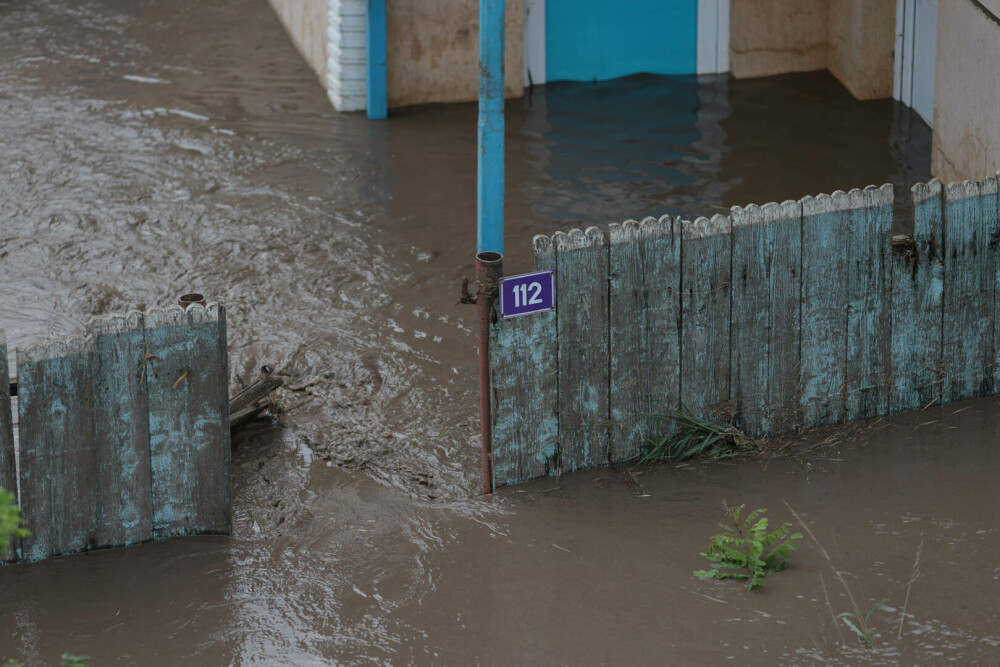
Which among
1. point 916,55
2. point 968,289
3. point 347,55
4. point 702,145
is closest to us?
point 968,289

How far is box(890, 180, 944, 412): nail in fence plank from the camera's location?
575 centimetres

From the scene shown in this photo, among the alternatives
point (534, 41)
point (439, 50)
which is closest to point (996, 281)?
point (439, 50)

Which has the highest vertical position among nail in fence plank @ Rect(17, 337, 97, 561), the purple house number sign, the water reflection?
the water reflection

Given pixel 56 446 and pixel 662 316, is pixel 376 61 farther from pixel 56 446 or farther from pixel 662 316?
pixel 56 446

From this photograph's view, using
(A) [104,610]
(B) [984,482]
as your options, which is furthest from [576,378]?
(A) [104,610]

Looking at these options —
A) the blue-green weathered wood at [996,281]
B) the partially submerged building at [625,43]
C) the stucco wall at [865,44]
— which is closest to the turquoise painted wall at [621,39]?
the partially submerged building at [625,43]

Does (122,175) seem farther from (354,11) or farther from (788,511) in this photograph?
(788,511)

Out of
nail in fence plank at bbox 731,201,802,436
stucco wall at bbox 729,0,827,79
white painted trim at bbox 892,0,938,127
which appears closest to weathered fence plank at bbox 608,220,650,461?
nail in fence plank at bbox 731,201,802,436

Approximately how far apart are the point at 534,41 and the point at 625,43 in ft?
3.31

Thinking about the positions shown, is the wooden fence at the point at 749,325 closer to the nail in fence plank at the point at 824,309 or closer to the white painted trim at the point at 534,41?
the nail in fence plank at the point at 824,309

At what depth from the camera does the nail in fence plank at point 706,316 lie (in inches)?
216

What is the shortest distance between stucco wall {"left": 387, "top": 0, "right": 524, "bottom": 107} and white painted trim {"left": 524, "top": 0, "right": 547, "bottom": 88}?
210mm

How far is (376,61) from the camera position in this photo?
11117 mm

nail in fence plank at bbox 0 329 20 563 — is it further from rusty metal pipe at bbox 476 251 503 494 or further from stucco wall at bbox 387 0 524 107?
stucco wall at bbox 387 0 524 107
